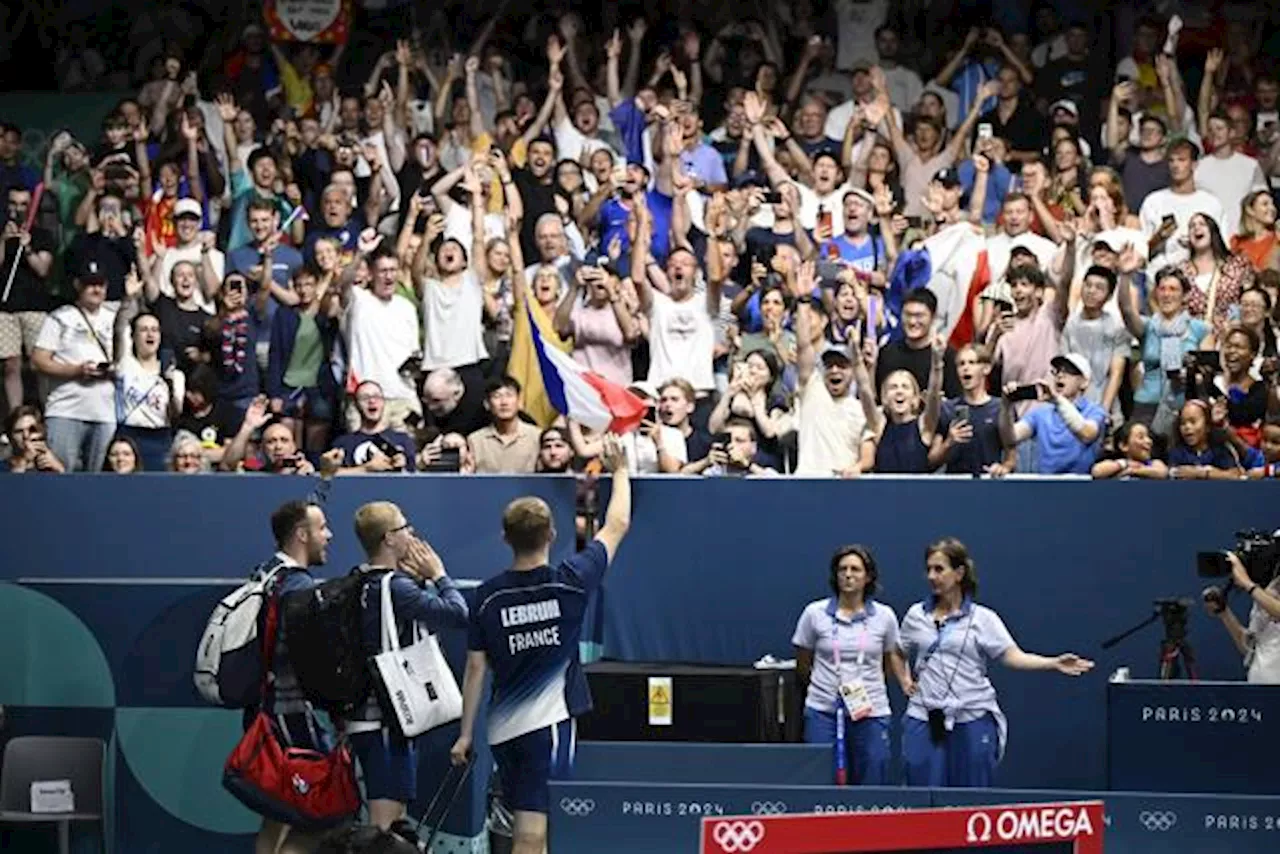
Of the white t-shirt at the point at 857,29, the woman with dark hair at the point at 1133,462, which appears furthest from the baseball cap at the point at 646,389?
the white t-shirt at the point at 857,29

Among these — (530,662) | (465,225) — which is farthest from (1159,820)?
(465,225)

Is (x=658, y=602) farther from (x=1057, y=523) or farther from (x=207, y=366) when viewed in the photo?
(x=207, y=366)

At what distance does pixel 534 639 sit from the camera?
43.9 feet

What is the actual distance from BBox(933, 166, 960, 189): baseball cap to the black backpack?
7.96 metres

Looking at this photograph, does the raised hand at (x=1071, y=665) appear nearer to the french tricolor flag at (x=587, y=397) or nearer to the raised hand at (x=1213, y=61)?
the french tricolor flag at (x=587, y=397)

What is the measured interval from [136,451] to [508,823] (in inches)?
230

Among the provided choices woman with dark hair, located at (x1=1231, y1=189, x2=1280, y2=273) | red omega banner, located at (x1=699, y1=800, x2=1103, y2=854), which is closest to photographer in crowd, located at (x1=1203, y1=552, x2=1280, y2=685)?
woman with dark hair, located at (x1=1231, y1=189, x2=1280, y2=273)

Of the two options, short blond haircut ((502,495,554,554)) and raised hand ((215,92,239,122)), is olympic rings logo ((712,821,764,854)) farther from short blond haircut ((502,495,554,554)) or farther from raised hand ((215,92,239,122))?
raised hand ((215,92,239,122))

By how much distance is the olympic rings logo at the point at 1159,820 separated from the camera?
13945mm

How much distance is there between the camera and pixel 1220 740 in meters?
15.5

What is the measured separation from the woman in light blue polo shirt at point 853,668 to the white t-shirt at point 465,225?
5572 millimetres

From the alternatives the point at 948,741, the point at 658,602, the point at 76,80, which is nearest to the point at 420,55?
the point at 76,80

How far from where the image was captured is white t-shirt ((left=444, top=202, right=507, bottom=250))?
20.7 m

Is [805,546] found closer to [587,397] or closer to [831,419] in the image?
[831,419]
